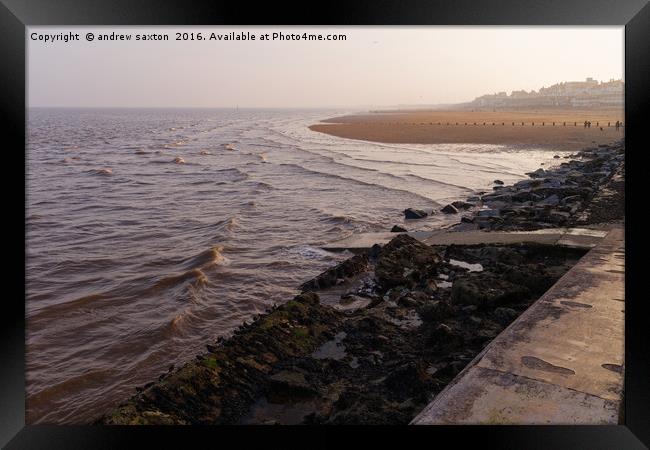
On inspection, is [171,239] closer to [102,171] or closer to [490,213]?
[490,213]

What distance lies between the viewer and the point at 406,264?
8492 millimetres

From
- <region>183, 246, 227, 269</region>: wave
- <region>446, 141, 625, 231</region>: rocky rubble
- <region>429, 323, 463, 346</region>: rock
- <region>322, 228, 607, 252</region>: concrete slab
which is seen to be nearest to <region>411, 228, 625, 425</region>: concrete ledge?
<region>429, 323, 463, 346</region>: rock

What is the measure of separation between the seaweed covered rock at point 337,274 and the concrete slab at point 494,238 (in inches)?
48.9

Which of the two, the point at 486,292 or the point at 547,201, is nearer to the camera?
the point at 486,292

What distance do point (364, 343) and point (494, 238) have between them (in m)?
4.61

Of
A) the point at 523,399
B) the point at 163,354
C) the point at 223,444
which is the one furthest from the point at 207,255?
the point at 523,399

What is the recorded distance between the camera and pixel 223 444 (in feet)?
13.0

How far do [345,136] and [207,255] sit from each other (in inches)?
1355

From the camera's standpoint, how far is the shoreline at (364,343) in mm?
4895

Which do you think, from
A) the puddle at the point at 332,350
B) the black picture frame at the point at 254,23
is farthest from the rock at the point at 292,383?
the black picture frame at the point at 254,23

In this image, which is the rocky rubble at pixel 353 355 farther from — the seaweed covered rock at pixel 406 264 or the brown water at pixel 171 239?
the brown water at pixel 171 239

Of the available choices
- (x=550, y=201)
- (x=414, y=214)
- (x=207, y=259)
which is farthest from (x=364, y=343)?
(x=550, y=201)

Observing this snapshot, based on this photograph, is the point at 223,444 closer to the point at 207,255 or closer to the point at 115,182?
the point at 207,255

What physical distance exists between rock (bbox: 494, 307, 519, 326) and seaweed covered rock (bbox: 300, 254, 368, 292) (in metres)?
2.75
